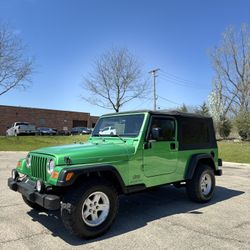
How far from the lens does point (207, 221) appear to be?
17.5 ft

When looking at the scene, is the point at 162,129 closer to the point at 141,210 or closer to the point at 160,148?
the point at 160,148

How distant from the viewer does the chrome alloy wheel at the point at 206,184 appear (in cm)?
673

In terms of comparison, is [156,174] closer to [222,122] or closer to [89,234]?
[89,234]

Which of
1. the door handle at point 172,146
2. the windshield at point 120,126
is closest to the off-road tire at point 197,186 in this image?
the door handle at point 172,146

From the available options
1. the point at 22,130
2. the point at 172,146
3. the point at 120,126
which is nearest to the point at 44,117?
the point at 22,130

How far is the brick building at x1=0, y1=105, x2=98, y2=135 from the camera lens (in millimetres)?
47312

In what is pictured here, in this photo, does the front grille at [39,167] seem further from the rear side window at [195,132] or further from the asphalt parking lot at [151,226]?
the rear side window at [195,132]

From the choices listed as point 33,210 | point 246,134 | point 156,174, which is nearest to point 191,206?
point 156,174

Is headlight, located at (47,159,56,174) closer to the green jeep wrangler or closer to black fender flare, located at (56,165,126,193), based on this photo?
the green jeep wrangler

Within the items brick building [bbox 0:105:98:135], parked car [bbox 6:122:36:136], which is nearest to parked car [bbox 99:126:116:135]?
parked car [bbox 6:122:36:136]

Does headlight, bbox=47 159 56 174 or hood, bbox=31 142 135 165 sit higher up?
hood, bbox=31 142 135 165

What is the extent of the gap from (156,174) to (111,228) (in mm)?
1331

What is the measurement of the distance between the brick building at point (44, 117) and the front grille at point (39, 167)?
4505 centimetres

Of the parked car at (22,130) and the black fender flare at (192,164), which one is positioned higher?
the parked car at (22,130)
